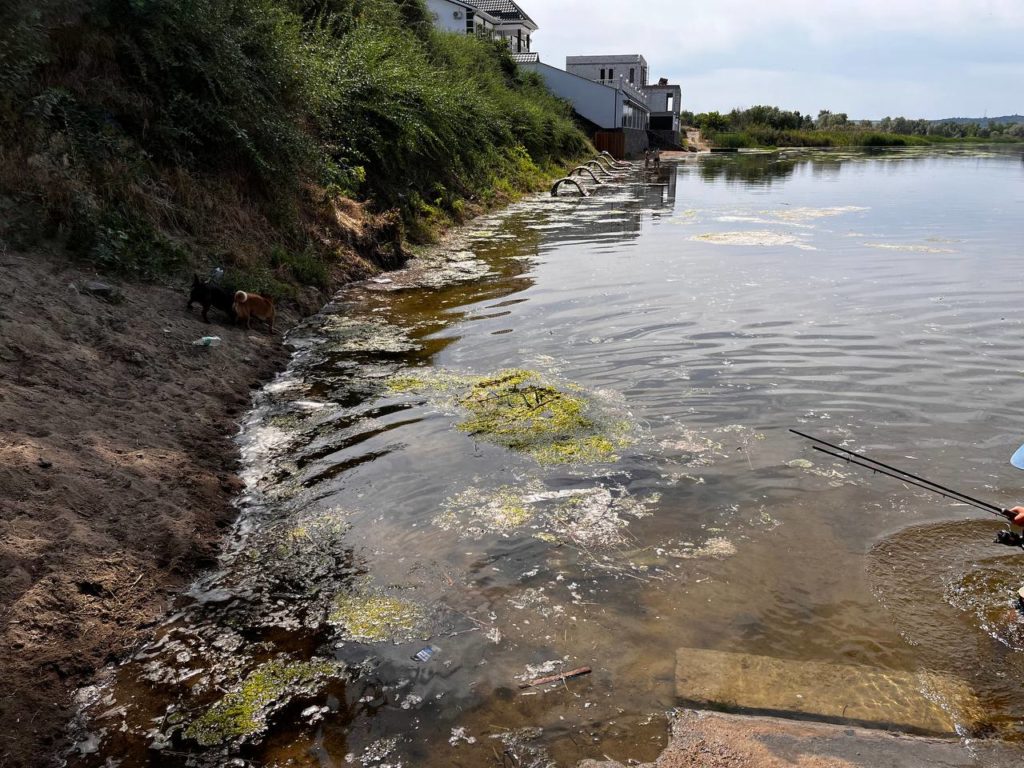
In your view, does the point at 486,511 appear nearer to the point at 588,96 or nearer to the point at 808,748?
the point at 808,748

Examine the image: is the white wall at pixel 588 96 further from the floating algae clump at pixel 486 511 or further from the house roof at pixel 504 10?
the floating algae clump at pixel 486 511

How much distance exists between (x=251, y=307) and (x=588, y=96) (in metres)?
58.4

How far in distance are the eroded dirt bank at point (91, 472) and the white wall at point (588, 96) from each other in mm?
58527

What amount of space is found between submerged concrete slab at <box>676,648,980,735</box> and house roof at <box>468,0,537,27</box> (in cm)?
7573

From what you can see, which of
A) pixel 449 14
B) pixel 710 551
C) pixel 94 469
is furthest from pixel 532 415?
pixel 449 14

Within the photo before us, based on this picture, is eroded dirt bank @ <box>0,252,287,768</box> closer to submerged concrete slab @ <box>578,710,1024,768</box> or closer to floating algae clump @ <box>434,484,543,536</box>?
floating algae clump @ <box>434,484,543,536</box>

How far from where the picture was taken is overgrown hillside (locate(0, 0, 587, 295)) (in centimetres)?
871

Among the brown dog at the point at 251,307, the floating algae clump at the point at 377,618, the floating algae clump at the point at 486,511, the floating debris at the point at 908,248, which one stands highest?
the floating debris at the point at 908,248

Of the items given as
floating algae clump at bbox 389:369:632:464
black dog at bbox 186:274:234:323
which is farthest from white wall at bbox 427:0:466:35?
floating algae clump at bbox 389:369:632:464

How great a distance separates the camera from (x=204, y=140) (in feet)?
37.3

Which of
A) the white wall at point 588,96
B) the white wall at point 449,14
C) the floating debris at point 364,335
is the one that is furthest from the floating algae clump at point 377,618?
the white wall at point 588,96

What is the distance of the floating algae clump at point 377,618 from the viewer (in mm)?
4340

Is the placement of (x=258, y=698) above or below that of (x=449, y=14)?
below

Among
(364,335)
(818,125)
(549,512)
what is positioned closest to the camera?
(549,512)
